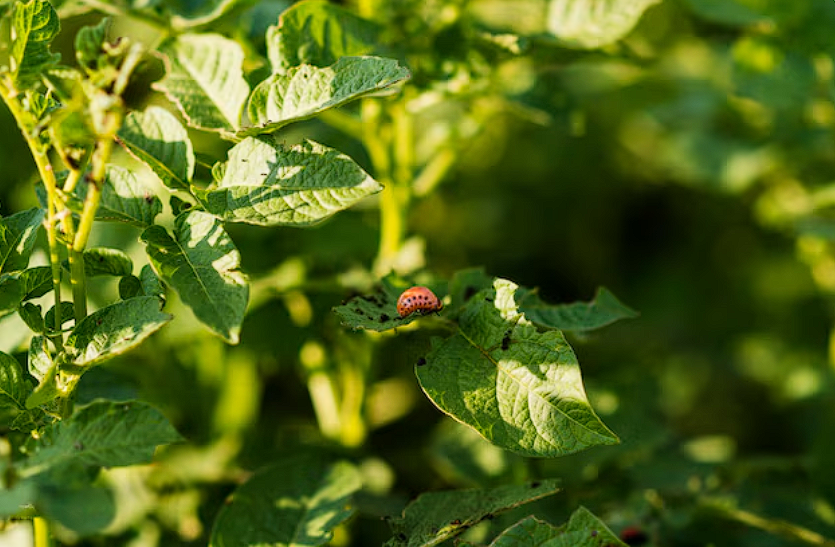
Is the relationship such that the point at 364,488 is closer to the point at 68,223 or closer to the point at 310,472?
the point at 310,472

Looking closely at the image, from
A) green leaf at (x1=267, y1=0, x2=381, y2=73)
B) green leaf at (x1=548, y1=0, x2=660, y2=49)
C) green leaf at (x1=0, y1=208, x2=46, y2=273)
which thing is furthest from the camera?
green leaf at (x1=548, y1=0, x2=660, y2=49)

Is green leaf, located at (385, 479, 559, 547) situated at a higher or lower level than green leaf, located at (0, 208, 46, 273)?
lower

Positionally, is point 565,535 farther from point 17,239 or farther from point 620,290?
point 620,290

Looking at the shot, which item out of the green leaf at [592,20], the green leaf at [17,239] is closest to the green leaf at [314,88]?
the green leaf at [17,239]

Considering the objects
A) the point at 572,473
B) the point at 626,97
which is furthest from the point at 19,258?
the point at 626,97

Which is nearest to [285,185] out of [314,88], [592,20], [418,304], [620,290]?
[314,88]

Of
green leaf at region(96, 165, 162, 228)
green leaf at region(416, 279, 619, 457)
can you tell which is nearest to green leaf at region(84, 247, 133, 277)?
green leaf at region(96, 165, 162, 228)

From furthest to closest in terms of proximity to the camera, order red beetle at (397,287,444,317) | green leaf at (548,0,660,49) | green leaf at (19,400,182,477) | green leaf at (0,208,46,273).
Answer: green leaf at (548,0,660,49)
red beetle at (397,287,444,317)
green leaf at (0,208,46,273)
green leaf at (19,400,182,477)

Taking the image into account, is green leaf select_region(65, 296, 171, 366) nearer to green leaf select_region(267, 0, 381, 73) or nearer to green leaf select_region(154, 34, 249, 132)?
green leaf select_region(154, 34, 249, 132)
